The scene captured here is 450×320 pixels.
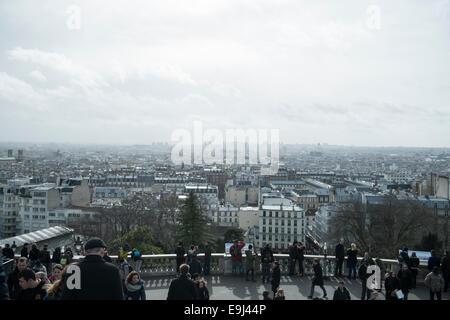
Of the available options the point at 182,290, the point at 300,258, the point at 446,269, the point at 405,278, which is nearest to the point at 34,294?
the point at 182,290

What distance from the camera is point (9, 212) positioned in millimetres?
51750

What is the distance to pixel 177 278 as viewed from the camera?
17.4 ft

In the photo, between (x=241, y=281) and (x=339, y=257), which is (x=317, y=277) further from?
(x=241, y=281)

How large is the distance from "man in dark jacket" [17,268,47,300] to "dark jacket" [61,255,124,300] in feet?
4.06

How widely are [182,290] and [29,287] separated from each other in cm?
169

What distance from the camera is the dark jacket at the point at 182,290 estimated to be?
4969 mm

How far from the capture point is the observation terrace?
8.74 m

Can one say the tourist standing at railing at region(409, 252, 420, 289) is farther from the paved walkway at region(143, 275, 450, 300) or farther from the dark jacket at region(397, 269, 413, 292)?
the dark jacket at region(397, 269, 413, 292)

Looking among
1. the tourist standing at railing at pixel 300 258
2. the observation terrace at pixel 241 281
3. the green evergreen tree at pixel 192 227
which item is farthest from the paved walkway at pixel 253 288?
the green evergreen tree at pixel 192 227

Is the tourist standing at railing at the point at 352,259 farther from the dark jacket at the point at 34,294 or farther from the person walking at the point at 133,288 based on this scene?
the dark jacket at the point at 34,294
